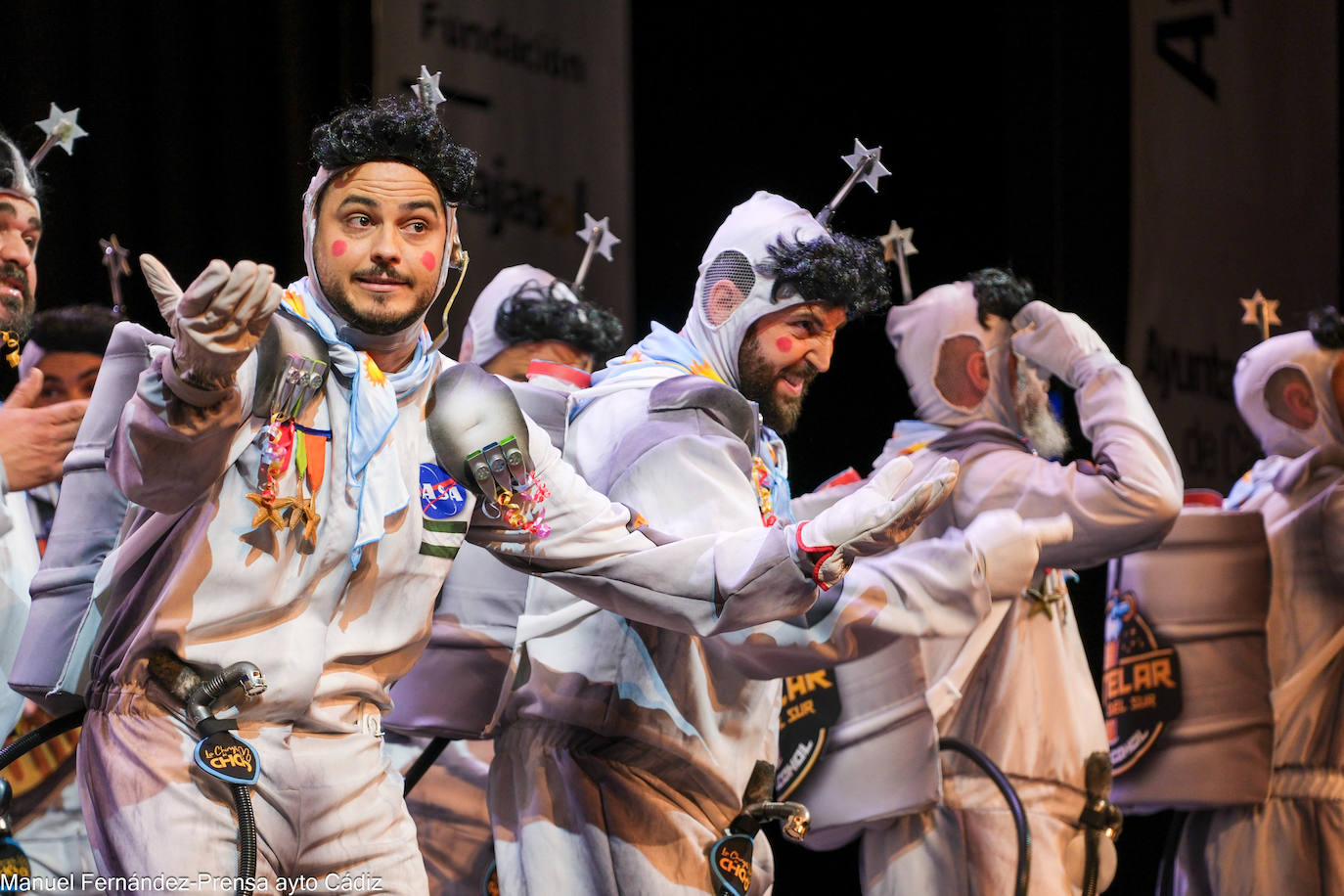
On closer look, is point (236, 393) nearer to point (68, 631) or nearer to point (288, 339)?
point (288, 339)

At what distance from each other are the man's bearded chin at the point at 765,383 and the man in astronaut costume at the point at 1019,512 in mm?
782

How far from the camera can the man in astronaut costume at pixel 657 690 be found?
3.26 metres

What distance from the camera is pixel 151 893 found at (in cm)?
235

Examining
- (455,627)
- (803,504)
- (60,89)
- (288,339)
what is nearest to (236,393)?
(288,339)

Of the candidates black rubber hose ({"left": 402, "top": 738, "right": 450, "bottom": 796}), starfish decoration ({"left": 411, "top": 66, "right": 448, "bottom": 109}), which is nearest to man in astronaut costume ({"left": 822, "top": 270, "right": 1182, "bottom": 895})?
black rubber hose ({"left": 402, "top": 738, "right": 450, "bottom": 796})

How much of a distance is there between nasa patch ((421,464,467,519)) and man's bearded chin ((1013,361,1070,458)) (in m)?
2.53

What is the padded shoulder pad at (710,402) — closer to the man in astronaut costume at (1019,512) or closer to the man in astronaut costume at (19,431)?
the man in astronaut costume at (1019,512)

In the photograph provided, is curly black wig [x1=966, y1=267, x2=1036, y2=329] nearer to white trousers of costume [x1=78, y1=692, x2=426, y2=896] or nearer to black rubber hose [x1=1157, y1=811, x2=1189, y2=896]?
black rubber hose [x1=1157, y1=811, x2=1189, y2=896]

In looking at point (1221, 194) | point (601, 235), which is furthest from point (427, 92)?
point (1221, 194)

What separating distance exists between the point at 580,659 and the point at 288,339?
108cm

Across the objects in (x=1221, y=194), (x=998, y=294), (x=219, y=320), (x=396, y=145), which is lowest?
(x=219, y=320)

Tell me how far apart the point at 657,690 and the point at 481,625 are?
61 cm

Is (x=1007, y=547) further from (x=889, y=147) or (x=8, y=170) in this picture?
(x=889, y=147)

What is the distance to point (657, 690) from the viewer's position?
3328 millimetres
